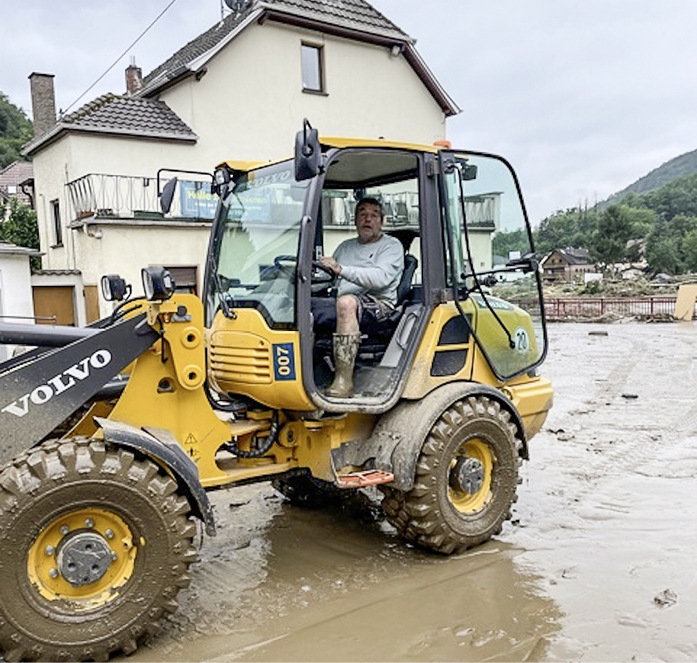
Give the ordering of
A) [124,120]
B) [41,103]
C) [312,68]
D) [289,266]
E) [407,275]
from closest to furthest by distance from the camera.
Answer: [289,266] → [407,275] → [124,120] → [312,68] → [41,103]

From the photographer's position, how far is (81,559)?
10.3 ft

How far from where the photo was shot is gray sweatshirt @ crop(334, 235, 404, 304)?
439 cm

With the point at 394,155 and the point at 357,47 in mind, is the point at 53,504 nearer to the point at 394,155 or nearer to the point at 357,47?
the point at 394,155

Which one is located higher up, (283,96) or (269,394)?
(283,96)

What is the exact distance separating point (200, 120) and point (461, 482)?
1500 centimetres

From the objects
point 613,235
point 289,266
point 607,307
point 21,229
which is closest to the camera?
point 289,266

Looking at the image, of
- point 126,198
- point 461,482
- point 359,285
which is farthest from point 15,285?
point 461,482

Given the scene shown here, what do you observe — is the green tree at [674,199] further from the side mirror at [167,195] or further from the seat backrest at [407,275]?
the side mirror at [167,195]

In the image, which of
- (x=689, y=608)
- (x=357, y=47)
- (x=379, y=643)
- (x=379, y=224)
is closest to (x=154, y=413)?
(x=379, y=643)

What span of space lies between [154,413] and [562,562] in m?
2.57

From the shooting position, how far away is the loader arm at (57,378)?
10.9ft

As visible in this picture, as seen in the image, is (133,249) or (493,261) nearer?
(493,261)

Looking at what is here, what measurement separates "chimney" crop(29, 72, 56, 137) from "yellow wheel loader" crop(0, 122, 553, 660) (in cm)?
1801

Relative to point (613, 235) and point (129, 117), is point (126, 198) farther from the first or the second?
point (613, 235)
